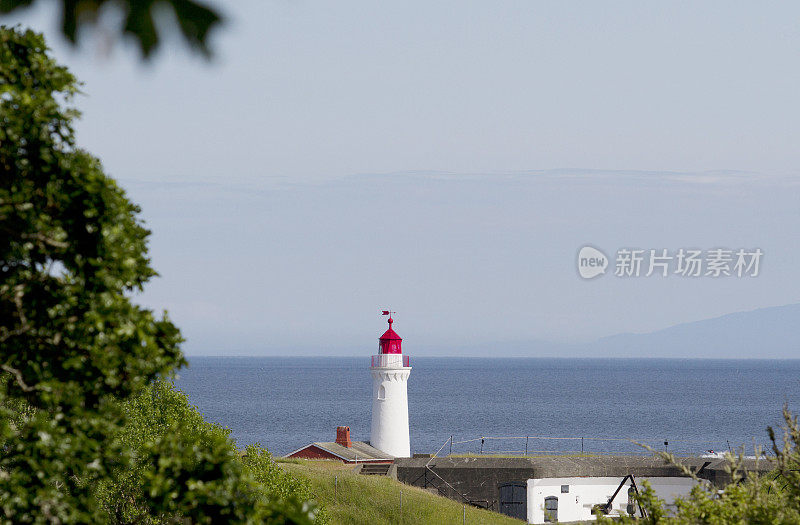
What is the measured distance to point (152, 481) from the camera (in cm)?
1212

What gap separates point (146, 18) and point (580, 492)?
51.3 meters

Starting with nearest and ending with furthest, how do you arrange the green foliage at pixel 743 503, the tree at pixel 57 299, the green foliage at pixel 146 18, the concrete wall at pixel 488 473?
the green foliage at pixel 146 18
the tree at pixel 57 299
the green foliage at pixel 743 503
the concrete wall at pixel 488 473

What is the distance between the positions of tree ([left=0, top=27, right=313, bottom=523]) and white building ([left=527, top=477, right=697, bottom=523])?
41423 millimetres

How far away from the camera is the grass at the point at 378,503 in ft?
141

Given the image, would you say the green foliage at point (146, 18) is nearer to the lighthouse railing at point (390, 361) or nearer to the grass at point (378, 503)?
the grass at point (378, 503)

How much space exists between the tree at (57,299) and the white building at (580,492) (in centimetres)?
4142

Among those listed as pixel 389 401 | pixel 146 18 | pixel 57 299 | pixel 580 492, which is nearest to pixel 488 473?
pixel 580 492

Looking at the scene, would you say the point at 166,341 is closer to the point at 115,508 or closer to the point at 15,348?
the point at 15,348

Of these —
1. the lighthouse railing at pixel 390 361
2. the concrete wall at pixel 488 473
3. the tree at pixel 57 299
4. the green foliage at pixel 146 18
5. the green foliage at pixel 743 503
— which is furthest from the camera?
the lighthouse railing at pixel 390 361

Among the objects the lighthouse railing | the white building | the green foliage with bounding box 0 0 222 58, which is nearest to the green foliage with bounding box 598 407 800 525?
the green foliage with bounding box 0 0 222 58

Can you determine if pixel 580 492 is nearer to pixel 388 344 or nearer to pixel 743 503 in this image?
pixel 388 344

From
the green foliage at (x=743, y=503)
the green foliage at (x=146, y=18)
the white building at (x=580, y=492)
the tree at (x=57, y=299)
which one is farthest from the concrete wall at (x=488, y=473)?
→ the green foliage at (x=146, y=18)

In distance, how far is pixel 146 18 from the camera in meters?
4.12

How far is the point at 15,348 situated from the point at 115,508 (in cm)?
2866
